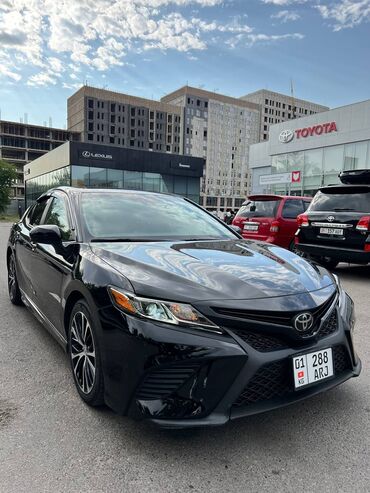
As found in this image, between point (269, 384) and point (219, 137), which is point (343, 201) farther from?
point (219, 137)

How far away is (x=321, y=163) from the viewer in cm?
2652

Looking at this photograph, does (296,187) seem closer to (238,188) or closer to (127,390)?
(127,390)

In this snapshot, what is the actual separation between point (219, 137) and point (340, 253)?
115315 millimetres

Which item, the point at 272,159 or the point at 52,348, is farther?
the point at 272,159

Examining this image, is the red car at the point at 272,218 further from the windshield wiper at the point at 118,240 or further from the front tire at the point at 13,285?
the windshield wiper at the point at 118,240

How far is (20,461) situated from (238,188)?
12109 cm

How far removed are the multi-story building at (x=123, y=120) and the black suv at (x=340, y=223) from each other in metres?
95.7

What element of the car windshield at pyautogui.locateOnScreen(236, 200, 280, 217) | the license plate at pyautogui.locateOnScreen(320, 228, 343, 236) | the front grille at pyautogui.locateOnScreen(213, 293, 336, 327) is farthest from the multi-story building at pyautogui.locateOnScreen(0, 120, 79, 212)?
the front grille at pyautogui.locateOnScreen(213, 293, 336, 327)

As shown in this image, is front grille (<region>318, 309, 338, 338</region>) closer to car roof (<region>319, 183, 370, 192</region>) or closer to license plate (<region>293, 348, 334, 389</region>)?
license plate (<region>293, 348, 334, 389</region>)

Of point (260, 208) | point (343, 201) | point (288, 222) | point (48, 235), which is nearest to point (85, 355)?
point (48, 235)

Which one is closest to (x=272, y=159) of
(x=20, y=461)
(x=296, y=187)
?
(x=296, y=187)

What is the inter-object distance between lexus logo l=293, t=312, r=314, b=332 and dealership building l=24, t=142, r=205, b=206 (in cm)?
3485

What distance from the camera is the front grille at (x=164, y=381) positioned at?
189 cm

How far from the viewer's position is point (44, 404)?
2588mm
